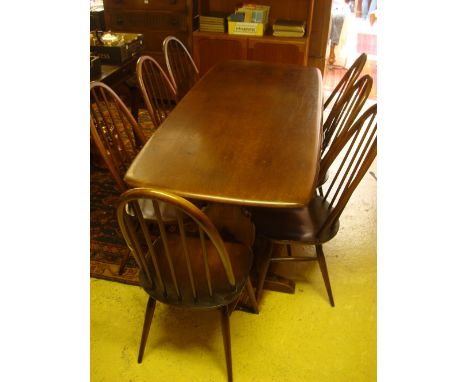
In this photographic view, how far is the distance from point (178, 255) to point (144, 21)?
264 cm

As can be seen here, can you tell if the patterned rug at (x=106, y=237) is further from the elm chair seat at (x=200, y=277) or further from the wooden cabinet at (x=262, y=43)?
the wooden cabinet at (x=262, y=43)

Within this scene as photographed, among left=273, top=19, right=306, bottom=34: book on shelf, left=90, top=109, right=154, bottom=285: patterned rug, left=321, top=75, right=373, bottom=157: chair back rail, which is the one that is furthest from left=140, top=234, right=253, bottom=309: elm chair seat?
left=273, top=19, right=306, bottom=34: book on shelf

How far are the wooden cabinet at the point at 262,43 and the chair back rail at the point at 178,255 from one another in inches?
85.9

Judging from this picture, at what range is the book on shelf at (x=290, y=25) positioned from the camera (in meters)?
3.16

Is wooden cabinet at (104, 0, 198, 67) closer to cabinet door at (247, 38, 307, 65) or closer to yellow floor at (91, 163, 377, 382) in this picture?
cabinet door at (247, 38, 307, 65)

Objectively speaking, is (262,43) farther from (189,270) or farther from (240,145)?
(189,270)

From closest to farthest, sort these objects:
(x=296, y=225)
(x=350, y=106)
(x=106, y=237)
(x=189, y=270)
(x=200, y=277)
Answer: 1. (x=189, y=270)
2. (x=200, y=277)
3. (x=296, y=225)
4. (x=350, y=106)
5. (x=106, y=237)

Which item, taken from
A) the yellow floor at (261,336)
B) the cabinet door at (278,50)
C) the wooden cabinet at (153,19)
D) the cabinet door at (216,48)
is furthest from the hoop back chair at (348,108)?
the wooden cabinet at (153,19)

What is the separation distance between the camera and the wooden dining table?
127 cm

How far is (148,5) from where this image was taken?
129 inches

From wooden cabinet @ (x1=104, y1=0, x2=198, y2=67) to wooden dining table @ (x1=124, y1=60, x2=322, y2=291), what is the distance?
1421 mm

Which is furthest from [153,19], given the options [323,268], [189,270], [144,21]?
[189,270]

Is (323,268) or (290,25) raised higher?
(290,25)
